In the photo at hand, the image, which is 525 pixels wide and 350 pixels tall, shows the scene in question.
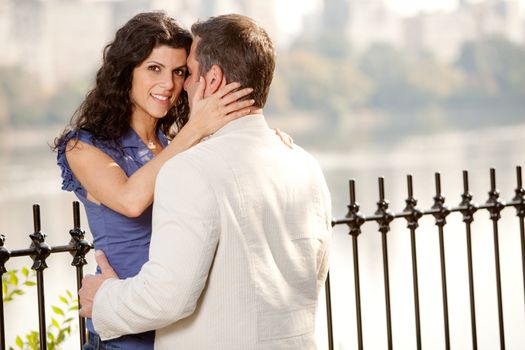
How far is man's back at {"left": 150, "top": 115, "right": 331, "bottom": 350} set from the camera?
1560 mm

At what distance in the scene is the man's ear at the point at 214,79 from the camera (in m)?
1.68

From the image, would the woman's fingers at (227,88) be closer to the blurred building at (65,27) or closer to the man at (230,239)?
the man at (230,239)

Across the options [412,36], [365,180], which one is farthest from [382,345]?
[412,36]

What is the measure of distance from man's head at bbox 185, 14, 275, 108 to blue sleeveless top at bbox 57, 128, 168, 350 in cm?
33

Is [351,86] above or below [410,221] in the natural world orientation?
above

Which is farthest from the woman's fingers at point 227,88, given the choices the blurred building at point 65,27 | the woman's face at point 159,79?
the blurred building at point 65,27

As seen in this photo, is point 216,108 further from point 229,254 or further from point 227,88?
point 229,254

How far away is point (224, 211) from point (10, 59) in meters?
22.0

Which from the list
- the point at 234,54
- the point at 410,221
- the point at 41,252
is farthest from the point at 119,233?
the point at 410,221

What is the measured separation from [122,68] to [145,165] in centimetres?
29

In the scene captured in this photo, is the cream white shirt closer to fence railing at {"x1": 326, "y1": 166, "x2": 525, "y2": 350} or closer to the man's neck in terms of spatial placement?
the man's neck

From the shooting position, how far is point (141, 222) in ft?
6.23

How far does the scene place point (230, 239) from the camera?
5.19ft

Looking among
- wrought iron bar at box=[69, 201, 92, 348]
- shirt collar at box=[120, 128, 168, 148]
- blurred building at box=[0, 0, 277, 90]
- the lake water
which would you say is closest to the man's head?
shirt collar at box=[120, 128, 168, 148]
